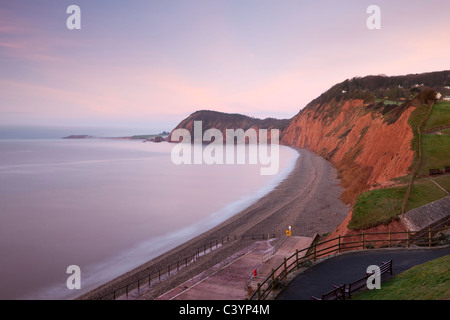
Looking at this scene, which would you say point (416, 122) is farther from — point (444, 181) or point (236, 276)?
point (236, 276)

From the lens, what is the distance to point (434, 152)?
32812 millimetres

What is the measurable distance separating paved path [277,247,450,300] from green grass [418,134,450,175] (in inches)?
653

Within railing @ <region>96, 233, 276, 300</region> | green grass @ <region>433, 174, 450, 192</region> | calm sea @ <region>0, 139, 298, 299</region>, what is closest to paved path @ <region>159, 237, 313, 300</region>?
railing @ <region>96, 233, 276, 300</region>

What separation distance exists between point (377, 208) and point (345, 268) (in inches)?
436

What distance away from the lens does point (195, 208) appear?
50969 mm

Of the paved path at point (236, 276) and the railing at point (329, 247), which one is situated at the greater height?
the railing at point (329, 247)

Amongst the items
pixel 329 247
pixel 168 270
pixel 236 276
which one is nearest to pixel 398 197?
pixel 329 247

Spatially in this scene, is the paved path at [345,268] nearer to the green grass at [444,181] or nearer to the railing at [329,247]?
the railing at [329,247]

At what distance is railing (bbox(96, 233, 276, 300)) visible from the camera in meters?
22.2

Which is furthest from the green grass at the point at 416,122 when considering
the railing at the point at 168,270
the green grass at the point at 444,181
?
the railing at the point at 168,270

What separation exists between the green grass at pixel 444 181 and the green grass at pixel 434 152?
5.46ft

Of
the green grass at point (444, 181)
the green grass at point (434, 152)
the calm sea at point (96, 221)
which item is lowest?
the calm sea at point (96, 221)

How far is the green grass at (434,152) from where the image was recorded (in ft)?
98.9
